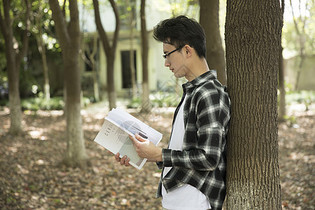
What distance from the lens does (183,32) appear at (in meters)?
2.10

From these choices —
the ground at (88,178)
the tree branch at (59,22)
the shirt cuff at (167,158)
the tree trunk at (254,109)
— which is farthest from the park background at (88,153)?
the shirt cuff at (167,158)

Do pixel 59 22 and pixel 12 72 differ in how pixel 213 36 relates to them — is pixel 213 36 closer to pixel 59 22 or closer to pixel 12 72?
pixel 59 22

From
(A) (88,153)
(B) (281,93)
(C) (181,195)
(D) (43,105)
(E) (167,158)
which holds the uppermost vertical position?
(E) (167,158)

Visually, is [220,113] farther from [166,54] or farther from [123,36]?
[123,36]

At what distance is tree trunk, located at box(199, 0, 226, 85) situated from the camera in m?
5.01

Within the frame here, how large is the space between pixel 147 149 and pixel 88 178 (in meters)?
5.17

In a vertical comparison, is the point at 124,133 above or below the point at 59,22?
below

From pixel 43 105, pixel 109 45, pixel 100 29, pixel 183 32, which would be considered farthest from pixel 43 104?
pixel 183 32

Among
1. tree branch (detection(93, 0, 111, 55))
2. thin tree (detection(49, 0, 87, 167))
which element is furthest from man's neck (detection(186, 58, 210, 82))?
tree branch (detection(93, 0, 111, 55))

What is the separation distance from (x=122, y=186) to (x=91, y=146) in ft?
11.2

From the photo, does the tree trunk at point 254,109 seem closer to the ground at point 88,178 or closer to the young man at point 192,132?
the young man at point 192,132

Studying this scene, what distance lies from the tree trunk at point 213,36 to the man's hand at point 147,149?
9.67ft

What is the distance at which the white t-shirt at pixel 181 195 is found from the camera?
6.84ft

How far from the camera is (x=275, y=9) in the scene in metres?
2.42
